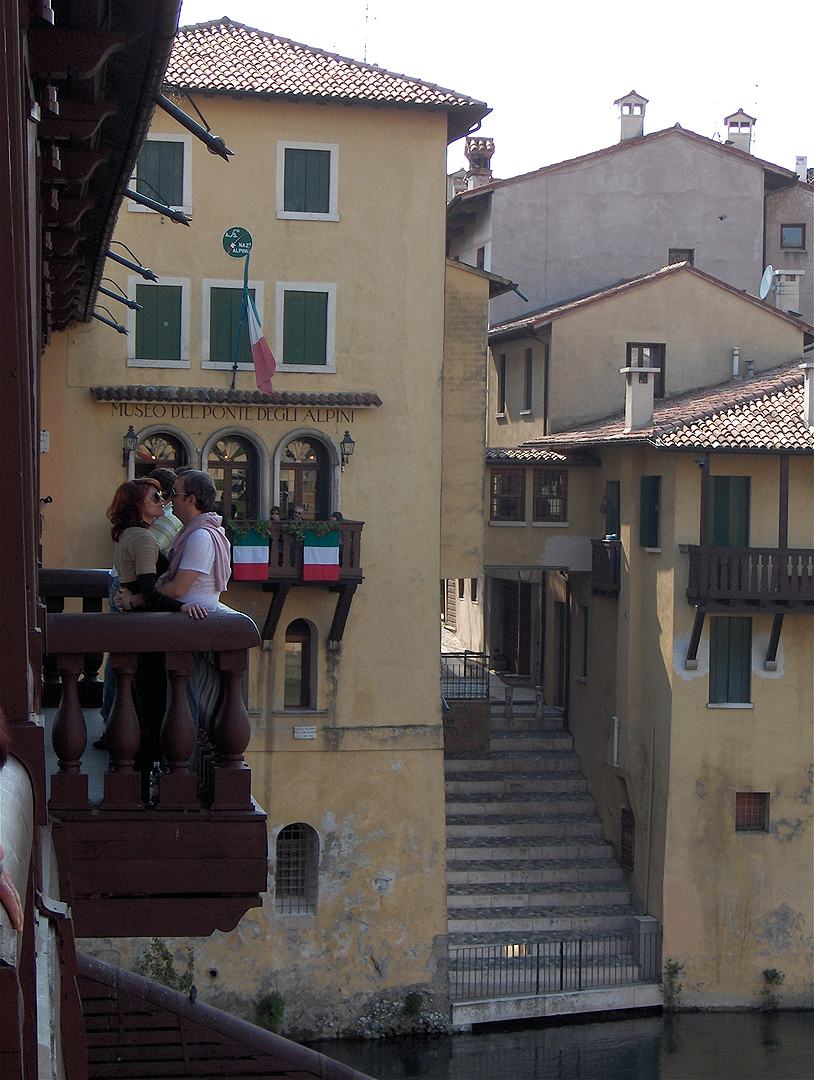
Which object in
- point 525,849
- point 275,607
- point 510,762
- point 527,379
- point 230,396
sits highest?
point 527,379

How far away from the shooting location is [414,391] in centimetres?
2372

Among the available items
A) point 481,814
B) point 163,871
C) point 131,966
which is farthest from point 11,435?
point 481,814

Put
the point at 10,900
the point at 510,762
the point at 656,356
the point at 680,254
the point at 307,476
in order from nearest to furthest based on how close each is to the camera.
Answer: the point at 10,900, the point at 307,476, the point at 510,762, the point at 656,356, the point at 680,254

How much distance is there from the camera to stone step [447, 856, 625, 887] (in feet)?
86.2

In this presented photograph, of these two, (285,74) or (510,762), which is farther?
(510,762)

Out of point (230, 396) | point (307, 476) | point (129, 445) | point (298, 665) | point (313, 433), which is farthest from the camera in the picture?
point (298, 665)

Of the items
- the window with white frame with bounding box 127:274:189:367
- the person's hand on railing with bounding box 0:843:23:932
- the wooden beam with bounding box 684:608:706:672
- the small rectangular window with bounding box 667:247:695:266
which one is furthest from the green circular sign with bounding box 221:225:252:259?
the person's hand on railing with bounding box 0:843:23:932

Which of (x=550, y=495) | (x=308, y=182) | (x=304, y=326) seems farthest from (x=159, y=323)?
(x=550, y=495)

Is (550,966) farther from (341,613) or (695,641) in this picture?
(341,613)

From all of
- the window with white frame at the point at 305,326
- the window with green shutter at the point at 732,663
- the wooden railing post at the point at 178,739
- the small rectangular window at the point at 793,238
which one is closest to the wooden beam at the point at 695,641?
the window with green shutter at the point at 732,663

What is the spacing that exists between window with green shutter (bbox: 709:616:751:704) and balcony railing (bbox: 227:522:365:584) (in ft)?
25.0

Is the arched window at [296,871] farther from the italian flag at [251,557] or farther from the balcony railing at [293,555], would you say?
the italian flag at [251,557]

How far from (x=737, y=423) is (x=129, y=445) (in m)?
11.2

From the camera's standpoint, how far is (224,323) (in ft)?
75.5
